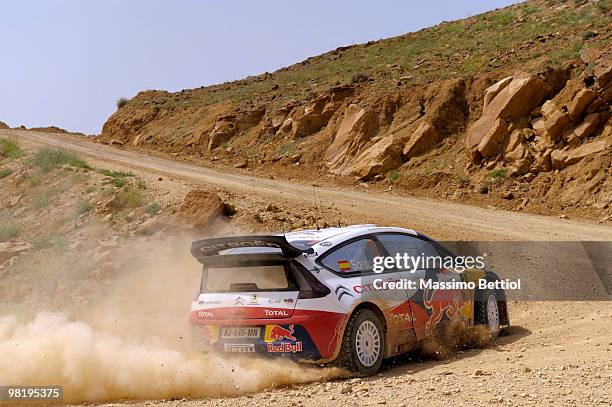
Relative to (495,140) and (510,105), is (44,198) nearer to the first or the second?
(495,140)

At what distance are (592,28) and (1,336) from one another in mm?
26290

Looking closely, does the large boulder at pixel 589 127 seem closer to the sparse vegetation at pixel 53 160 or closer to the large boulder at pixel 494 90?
the large boulder at pixel 494 90

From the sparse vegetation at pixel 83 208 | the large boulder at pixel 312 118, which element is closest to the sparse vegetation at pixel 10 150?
the sparse vegetation at pixel 83 208

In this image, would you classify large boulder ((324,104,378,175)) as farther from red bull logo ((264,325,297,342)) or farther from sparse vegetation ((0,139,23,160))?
red bull logo ((264,325,297,342))

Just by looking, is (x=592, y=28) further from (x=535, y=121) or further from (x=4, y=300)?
(x=4, y=300)

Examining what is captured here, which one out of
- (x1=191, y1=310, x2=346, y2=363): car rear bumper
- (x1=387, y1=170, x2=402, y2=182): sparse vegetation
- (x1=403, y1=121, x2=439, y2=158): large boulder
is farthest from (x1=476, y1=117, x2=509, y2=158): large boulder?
(x1=191, y1=310, x2=346, y2=363): car rear bumper

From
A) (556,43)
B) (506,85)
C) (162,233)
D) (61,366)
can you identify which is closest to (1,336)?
(61,366)

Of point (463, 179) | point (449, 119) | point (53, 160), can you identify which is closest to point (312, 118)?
point (449, 119)

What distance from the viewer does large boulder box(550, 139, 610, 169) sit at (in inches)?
811

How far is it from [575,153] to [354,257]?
15.7 m

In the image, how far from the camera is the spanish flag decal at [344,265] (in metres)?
7.30

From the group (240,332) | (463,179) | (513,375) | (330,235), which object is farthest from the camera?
(463,179)

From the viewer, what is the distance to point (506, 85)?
969 inches

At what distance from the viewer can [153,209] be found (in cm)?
1584
